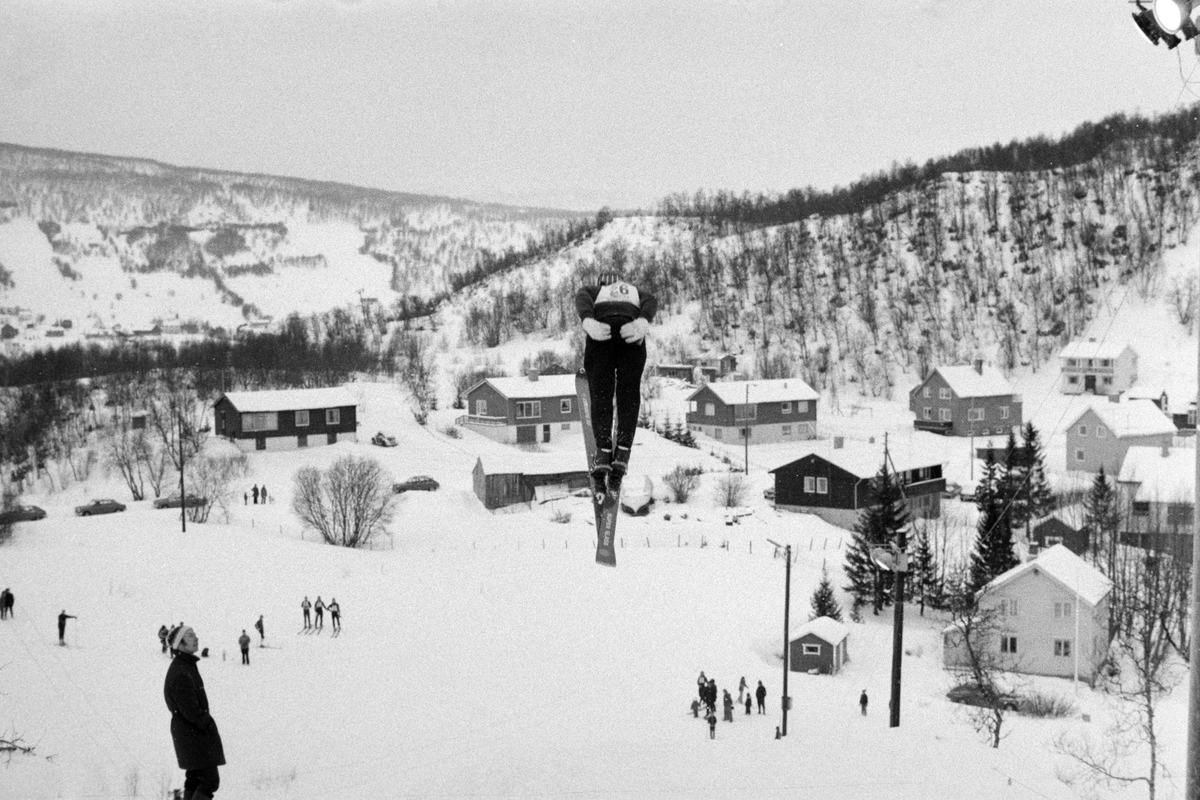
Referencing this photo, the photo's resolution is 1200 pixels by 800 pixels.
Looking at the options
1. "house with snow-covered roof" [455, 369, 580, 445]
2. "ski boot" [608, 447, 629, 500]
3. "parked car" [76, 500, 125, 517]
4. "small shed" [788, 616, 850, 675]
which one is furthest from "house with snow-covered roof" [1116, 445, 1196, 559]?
"parked car" [76, 500, 125, 517]

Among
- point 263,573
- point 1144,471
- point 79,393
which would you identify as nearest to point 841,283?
point 1144,471

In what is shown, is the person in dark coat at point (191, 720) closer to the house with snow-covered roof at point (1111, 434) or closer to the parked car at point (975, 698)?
the parked car at point (975, 698)

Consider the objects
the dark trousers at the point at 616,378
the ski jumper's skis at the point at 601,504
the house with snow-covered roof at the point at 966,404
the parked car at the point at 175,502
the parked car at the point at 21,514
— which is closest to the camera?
the dark trousers at the point at 616,378

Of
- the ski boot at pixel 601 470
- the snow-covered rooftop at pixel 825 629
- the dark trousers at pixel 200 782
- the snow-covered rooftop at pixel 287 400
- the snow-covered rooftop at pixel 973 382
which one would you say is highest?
the snow-covered rooftop at pixel 973 382

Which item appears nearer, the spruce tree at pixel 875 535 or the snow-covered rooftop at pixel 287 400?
the spruce tree at pixel 875 535

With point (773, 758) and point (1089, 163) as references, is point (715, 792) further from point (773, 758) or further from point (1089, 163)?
point (1089, 163)

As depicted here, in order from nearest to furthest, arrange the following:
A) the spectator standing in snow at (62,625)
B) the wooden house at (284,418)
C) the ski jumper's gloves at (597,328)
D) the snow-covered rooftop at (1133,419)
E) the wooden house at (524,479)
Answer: the ski jumper's gloves at (597,328) < the spectator standing in snow at (62,625) < the wooden house at (524,479) < the snow-covered rooftop at (1133,419) < the wooden house at (284,418)

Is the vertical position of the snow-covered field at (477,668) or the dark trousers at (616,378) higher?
the dark trousers at (616,378)

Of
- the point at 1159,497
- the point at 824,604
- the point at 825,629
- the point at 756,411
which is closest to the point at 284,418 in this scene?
the point at 756,411

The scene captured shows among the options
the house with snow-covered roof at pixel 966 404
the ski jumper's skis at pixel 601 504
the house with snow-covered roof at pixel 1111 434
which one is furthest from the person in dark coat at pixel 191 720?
the house with snow-covered roof at pixel 966 404
